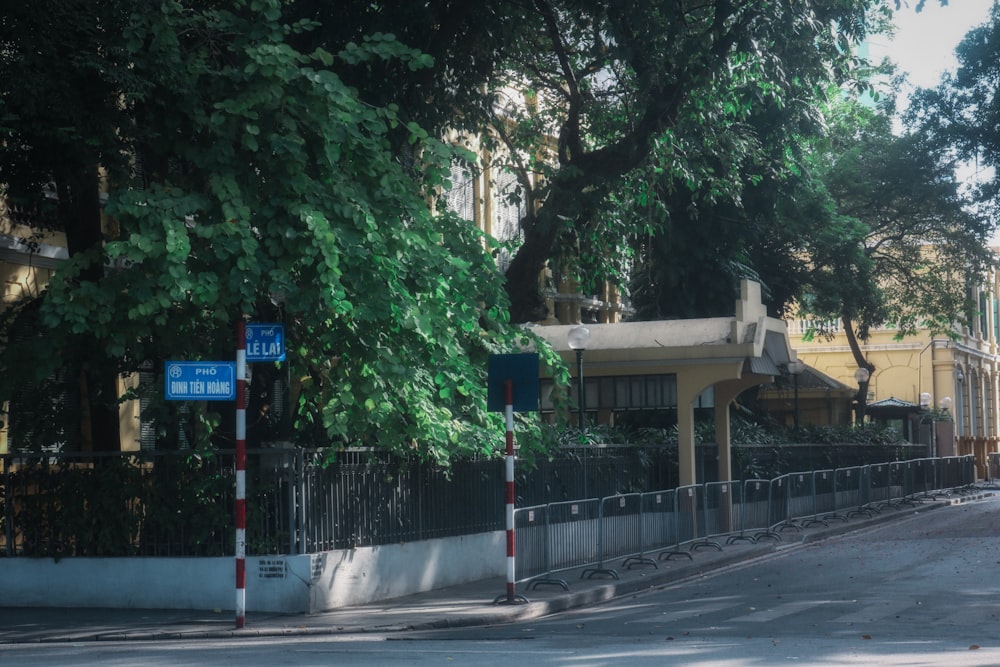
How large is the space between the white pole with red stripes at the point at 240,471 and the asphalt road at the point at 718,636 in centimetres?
73

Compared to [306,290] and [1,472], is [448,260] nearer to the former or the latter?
[306,290]

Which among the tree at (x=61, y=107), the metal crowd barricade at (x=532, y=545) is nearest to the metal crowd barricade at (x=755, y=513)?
the metal crowd barricade at (x=532, y=545)

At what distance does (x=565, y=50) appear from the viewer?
21.8 meters

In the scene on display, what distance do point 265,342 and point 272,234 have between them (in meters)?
1.10

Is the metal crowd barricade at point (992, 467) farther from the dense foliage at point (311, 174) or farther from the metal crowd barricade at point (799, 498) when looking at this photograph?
the dense foliage at point (311, 174)

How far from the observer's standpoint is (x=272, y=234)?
14336mm

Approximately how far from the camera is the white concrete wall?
15789mm

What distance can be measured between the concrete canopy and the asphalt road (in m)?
6.43

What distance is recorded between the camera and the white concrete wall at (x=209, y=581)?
15789 millimetres

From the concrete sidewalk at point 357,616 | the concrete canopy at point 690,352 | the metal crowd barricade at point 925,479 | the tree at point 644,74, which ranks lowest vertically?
the concrete sidewalk at point 357,616

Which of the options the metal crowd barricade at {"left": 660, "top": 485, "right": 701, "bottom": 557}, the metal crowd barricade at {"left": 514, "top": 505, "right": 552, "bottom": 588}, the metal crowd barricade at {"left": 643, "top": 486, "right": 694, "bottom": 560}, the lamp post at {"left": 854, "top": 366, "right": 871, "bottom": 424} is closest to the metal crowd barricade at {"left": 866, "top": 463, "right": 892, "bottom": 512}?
the lamp post at {"left": 854, "top": 366, "right": 871, "bottom": 424}

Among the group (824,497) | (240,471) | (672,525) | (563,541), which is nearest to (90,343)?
(240,471)

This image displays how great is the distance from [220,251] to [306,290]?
3.37ft

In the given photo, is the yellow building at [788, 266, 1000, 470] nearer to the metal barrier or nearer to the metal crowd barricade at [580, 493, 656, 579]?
the metal barrier
